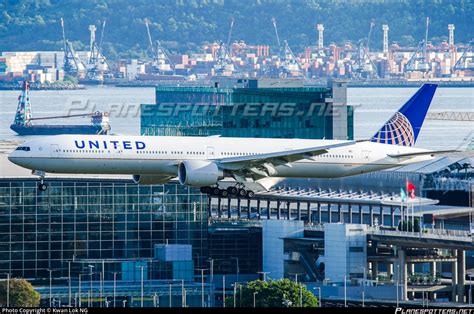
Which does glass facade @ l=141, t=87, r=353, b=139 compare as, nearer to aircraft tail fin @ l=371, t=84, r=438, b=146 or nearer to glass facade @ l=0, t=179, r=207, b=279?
glass facade @ l=0, t=179, r=207, b=279

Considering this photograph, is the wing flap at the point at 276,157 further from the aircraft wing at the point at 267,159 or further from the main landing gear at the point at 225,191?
the main landing gear at the point at 225,191

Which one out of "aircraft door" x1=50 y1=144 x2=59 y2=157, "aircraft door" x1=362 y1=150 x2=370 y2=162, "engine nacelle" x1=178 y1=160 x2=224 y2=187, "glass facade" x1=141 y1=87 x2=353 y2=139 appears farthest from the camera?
"glass facade" x1=141 y1=87 x2=353 y2=139

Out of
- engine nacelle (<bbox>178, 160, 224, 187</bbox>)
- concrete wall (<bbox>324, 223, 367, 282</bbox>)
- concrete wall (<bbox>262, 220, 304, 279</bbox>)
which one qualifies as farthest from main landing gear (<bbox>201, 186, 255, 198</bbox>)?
concrete wall (<bbox>262, 220, 304, 279</bbox>)

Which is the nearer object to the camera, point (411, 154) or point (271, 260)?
point (411, 154)

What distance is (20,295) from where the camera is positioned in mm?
79000

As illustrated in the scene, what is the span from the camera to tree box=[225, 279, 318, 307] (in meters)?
74.4

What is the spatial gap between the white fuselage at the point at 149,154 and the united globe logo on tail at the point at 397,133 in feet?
18.8

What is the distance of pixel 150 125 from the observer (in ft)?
493

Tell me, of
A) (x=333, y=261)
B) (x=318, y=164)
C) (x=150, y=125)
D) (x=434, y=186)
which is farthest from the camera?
(x=150, y=125)

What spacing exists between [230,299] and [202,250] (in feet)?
48.4

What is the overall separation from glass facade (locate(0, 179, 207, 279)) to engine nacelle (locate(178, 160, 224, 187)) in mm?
22905

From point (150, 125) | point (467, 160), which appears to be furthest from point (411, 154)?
point (150, 125)

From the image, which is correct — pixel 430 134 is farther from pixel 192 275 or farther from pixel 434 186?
pixel 192 275

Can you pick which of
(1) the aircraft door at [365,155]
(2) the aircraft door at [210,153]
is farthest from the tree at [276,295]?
(2) the aircraft door at [210,153]
